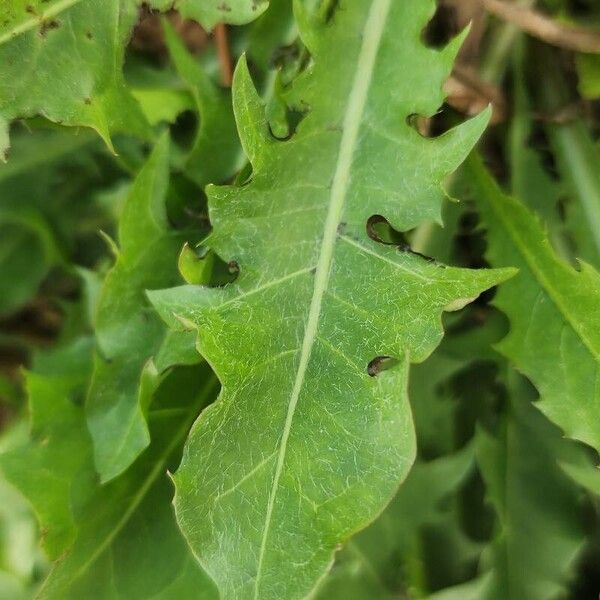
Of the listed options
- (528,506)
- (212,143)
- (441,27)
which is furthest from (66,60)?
(528,506)

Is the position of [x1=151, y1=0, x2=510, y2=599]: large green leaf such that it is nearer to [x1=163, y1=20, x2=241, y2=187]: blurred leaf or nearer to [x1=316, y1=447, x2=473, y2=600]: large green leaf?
[x1=163, y1=20, x2=241, y2=187]: blurred leaf

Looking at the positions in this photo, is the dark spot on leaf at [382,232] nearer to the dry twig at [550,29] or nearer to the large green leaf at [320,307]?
the large green leaf at [320,307]

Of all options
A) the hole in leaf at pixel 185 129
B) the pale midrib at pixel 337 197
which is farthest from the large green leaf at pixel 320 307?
the hole in leaf at pixel 185 129

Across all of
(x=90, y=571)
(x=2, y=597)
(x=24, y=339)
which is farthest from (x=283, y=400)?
(x=24, y=339)

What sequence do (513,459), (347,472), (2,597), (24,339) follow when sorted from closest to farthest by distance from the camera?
(347,472)
(513,459)
(2,597)
(24,339)

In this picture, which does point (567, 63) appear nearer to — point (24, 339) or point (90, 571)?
point (90, 571)

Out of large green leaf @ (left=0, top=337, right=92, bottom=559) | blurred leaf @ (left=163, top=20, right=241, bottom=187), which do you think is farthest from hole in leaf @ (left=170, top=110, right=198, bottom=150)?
large green leaf @ (left=0, top=337, right=92, bottom=559)

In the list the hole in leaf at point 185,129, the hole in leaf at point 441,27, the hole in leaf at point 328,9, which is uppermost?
the hole in leaf at point 328,9
